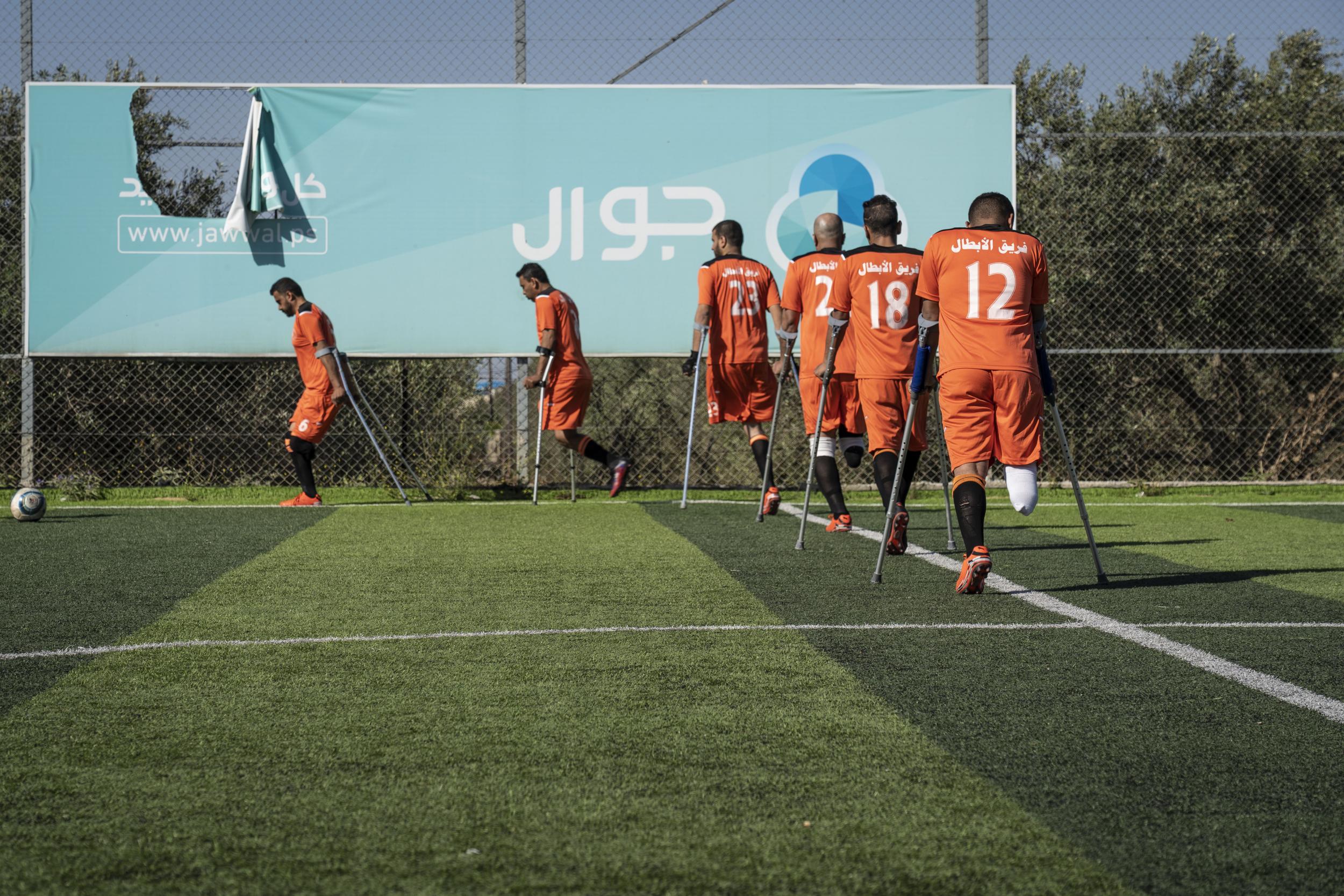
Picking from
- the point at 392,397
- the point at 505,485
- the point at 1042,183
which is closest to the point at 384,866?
the point at 505,485

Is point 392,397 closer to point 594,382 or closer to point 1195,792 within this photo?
point 594,382

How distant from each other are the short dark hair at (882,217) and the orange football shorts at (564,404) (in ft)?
14.5

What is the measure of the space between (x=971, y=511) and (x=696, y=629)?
5.16 feet

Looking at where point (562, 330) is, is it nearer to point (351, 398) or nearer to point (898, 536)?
point (351, 398)

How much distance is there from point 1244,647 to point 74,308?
462 inches

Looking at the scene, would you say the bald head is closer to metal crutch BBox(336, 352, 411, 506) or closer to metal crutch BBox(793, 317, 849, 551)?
metal crutch BBox(793, 317, 849, 551)

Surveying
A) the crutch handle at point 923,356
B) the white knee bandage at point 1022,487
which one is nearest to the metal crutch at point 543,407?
the crutch handle at point 923,356

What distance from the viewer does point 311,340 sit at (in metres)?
11.6

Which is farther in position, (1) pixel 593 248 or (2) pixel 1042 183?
(2) pixel 1042 183

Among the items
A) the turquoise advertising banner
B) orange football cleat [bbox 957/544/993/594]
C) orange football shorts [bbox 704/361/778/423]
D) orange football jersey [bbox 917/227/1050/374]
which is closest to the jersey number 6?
orange football shorts [bbox 704/361/778/423]

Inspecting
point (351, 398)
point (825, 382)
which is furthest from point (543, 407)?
point (825, 382)

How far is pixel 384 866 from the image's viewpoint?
2.35 meters

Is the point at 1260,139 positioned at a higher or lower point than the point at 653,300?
higher

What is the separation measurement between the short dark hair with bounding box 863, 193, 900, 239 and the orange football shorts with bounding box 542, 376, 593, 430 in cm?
440
